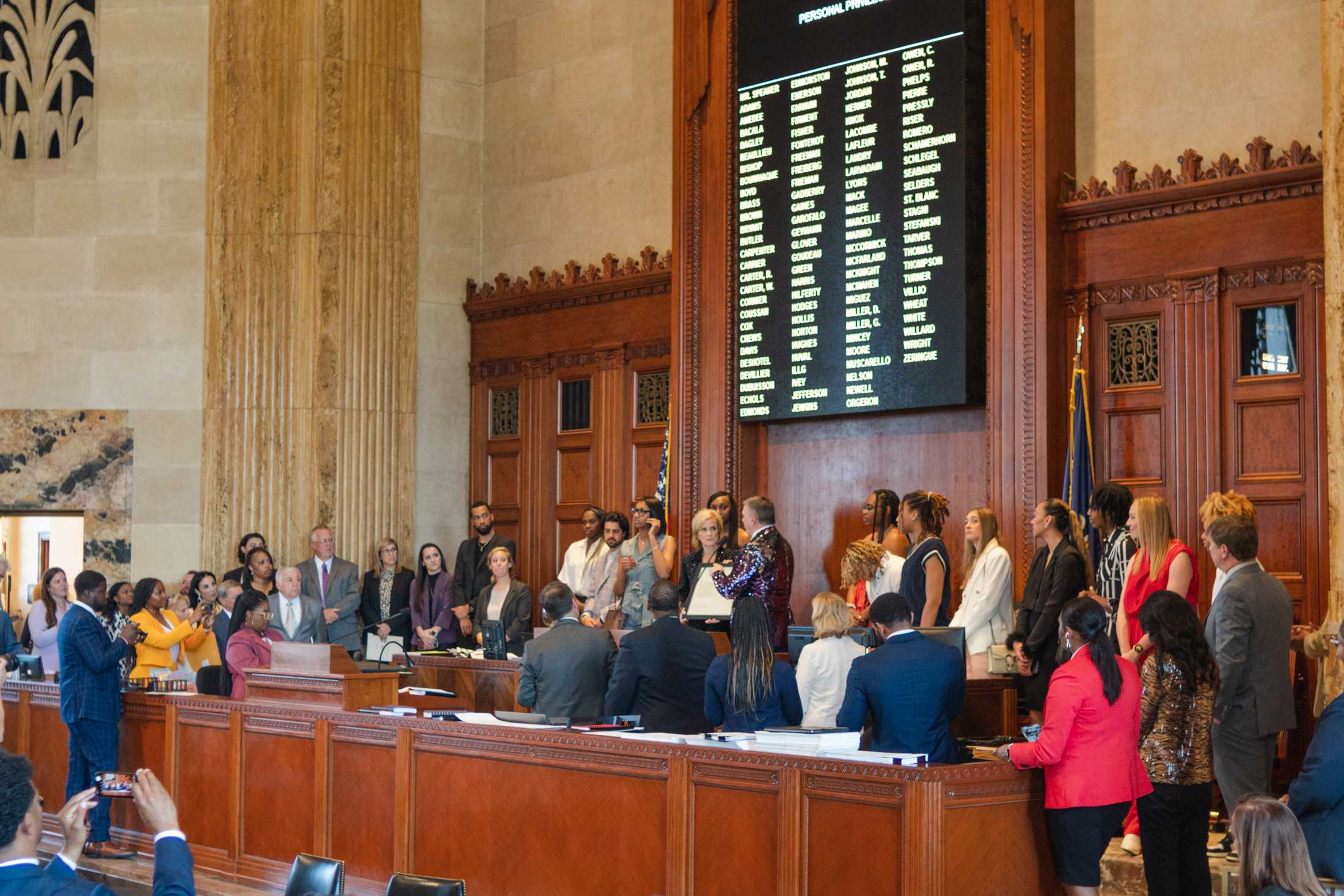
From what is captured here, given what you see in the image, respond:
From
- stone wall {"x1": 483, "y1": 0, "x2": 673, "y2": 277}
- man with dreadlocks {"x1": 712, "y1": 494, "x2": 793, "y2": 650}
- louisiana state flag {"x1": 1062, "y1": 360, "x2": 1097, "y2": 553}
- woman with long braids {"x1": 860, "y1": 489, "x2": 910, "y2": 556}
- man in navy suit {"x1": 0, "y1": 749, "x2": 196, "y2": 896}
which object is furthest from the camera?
stone wall {"x1": 483, "y1": 0, "x2": 673, "y2": 277}

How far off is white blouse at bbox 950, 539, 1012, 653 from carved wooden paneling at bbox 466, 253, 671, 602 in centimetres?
450

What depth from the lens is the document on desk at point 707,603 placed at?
888cm

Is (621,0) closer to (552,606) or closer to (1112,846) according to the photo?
(552,606)

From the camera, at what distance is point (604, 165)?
13.0 meters

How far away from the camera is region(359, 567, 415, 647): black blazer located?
12555mm

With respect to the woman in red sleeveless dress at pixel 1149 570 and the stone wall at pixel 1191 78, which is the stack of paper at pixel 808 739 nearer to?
the woman in red sleeveless dress at pixel 1149 570

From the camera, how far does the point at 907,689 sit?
19.6 feet

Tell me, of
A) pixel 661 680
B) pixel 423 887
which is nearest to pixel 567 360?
pixel 661 680

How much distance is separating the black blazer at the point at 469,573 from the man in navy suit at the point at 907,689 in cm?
662

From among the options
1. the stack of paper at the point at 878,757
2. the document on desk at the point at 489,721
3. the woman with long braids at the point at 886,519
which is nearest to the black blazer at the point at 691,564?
Answer: the woman with long braids at the point at 886,519

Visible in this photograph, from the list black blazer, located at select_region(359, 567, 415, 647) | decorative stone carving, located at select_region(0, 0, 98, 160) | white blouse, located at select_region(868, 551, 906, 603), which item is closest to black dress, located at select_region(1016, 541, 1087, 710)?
white blouse, located at select_region(868, 551, 906, 603)

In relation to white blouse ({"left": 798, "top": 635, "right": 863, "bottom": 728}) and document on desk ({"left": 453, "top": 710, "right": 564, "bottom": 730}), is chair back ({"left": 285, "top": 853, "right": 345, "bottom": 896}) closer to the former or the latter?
document on desk ({"left": 453, "top": 710, "right": 564, "bottom": 730})

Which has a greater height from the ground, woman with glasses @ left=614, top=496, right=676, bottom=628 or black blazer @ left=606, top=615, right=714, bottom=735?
woman with glasses @ left=614, top=496, right=676, bottom=628

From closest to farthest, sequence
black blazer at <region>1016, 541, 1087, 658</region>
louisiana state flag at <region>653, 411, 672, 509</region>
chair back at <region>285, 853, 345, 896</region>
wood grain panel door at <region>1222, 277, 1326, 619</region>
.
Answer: chair back at <region>285, 853, 345, 896</region>
black blazer at <region>1016, 541, 1087, 658</region>
wood grain panel door at <region>1222, 277, 1326, 619</region>
louisiana state flag at <region>653, 411, 672, 509</region>
